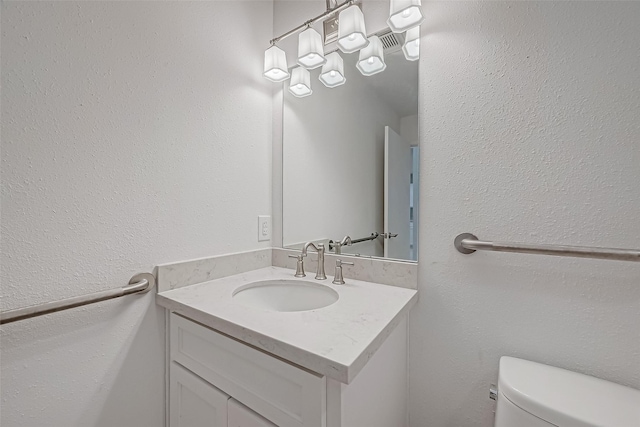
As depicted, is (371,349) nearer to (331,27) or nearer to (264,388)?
(264,388)

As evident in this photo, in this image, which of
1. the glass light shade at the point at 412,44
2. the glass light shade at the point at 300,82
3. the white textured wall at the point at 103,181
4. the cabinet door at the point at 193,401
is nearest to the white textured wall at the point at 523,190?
the glass light shade at the point at 412,44

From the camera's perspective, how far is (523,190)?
30.1 inches

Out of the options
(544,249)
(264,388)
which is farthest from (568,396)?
(264,388)

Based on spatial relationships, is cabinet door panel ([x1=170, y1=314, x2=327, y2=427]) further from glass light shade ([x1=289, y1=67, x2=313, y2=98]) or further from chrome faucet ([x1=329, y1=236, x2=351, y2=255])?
glass light shade ([x1=289, y1=67, x2=313, y2=98])

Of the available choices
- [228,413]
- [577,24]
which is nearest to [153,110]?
[228,413]

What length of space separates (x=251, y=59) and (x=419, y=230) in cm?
101

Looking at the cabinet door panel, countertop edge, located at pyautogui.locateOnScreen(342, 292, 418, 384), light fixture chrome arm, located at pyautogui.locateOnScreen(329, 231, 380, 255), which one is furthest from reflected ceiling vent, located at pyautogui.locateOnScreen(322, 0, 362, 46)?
the cabinet door panel

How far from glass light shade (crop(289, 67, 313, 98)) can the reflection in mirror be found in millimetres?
31

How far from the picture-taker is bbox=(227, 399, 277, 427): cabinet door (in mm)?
639

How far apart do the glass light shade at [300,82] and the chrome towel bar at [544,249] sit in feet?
2.91

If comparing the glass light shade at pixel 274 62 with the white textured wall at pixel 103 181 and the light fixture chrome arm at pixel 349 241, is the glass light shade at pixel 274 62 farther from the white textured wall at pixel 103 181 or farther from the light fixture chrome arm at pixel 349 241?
the light fixture chrome arm at pixel 349 241

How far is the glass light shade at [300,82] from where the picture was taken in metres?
1.21

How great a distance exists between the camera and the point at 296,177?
128 centimetres

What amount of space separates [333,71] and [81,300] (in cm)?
113
